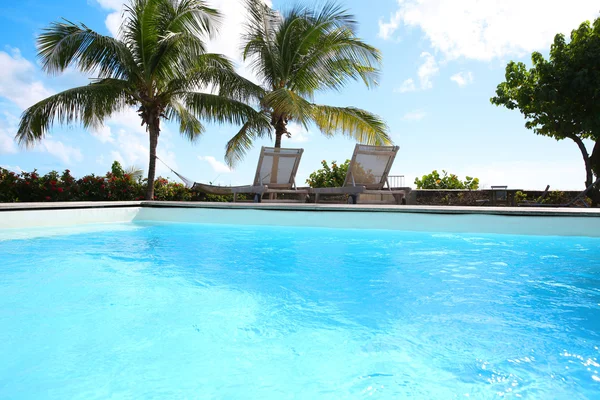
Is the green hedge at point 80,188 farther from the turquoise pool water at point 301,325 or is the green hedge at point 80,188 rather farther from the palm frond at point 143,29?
the turquoise pool water at point 301,325

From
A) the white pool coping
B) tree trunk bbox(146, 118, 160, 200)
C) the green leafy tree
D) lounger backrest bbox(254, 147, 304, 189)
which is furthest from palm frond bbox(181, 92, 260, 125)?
the green leafy tree

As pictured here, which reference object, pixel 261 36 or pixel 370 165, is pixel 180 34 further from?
pixel 370 165

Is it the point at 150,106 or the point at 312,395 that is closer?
the point at 312,395

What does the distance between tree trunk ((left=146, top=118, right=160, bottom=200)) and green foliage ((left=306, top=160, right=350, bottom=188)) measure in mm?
4873

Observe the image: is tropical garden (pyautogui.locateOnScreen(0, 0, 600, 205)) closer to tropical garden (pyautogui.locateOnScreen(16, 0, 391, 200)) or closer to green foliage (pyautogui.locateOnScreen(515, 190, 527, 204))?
tropical garden (pyautogui.locateOnScreen(16, 0, 391, 200))

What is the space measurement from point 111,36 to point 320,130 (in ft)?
20.9

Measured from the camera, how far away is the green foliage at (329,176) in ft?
41.7

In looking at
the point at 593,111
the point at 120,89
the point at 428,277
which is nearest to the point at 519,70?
the point at 593,111

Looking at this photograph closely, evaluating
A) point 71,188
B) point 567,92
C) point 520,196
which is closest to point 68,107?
point 71,188

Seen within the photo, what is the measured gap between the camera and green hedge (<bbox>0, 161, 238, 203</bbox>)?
1034 centimetres

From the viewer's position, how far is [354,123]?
11.9 m

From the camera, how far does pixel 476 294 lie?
9.30 ft

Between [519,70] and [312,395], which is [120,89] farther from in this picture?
[519,70]

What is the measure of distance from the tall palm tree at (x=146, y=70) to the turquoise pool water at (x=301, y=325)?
7.19 meters
